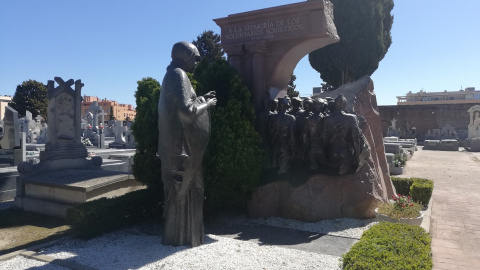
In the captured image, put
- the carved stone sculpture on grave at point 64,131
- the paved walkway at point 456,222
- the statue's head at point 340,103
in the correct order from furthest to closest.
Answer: the carved stone sculpture on grave at point 64,131 < the statue's head at point 340,103 < the paved walkway at point 456,222

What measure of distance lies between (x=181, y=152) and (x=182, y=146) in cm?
8

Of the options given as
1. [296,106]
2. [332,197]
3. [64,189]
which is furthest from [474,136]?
[64,189]

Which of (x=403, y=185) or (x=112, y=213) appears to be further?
(x=403, y=185)

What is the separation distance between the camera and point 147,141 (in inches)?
253

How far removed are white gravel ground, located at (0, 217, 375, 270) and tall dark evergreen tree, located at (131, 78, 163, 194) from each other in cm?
123

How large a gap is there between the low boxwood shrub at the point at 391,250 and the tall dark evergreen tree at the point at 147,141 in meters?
3.93

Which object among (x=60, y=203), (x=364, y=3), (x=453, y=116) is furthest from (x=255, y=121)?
(x=453, y=116)

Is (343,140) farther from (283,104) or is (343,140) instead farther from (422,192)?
(422,192)

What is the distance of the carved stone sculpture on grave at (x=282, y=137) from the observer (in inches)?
281

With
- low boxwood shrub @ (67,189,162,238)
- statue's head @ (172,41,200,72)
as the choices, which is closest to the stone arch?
statue's head @ (172,41,200,72)

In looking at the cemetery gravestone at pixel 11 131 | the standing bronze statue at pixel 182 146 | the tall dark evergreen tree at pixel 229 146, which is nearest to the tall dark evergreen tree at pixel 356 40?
the tall dark evergreen tree at pixel 229 146

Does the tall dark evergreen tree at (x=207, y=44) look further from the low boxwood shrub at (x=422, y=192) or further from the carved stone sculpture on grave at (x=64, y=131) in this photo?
the low boxwood shrub at (x=422, y=192)

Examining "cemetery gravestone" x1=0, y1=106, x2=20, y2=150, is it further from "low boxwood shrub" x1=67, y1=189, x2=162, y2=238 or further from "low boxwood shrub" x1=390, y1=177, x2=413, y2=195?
"low boxwood shrub" x1=390, y1=177, x2=413, y2=195

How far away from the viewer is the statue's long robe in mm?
4520
